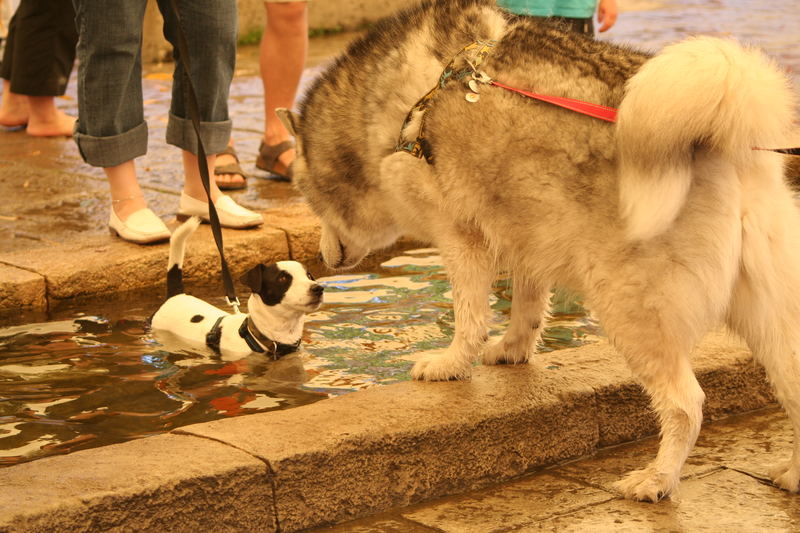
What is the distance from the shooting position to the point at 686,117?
3.15 meters

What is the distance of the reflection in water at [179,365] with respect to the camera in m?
3.97

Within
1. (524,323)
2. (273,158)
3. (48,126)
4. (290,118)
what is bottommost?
(524,323)

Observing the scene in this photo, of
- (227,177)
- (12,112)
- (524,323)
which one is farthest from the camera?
(12,112)

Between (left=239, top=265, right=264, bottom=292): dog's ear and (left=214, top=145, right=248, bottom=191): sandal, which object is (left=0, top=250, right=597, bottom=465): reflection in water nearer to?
(left=239, top=265, right=264, bottom=292): dog's ear

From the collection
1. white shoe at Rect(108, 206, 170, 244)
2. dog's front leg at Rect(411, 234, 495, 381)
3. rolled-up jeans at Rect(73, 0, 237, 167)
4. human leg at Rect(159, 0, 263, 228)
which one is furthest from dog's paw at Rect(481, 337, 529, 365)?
rolled-up jeans at Rect(73, 0, 237, 167)

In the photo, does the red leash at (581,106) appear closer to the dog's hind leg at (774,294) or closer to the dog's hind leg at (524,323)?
the dog's hind leg at (774,294)

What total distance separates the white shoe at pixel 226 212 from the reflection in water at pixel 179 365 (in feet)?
1.79

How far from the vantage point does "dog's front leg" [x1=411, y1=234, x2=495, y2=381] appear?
13.1 ft

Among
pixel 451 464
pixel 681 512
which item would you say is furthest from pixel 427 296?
pixel 681 512

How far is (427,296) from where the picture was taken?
5.52 m

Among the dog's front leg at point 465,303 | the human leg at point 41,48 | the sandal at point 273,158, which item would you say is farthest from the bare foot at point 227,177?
the dog's front leg at point 465,303

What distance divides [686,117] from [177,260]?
2.80 metres

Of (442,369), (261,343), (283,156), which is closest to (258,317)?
(261,343)

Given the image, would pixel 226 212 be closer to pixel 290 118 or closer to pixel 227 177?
pixel 227 177
